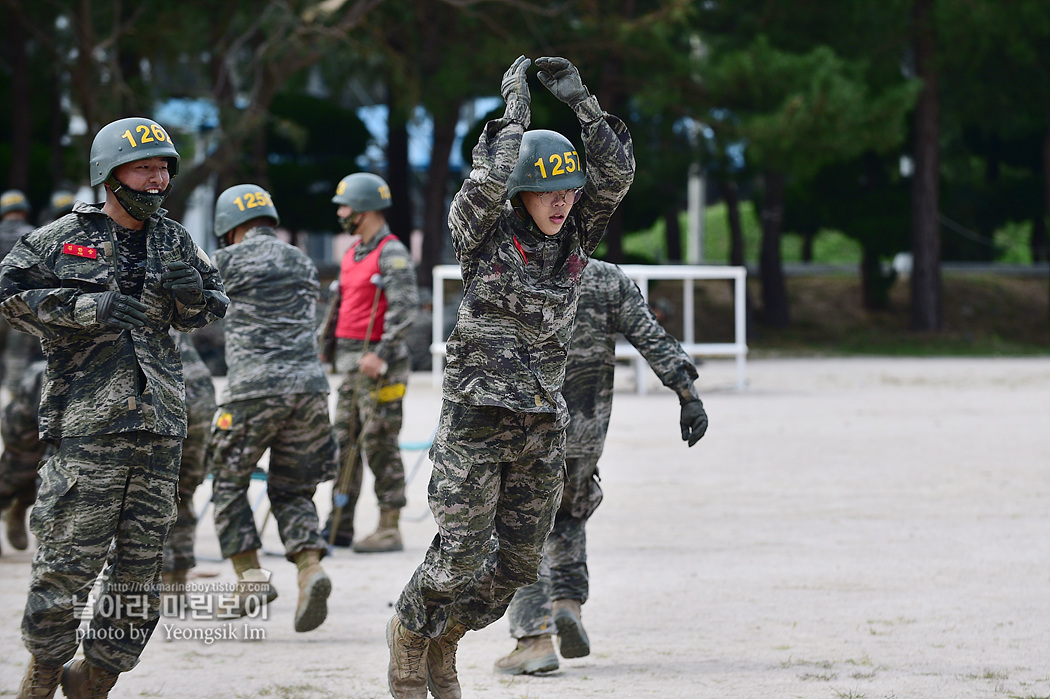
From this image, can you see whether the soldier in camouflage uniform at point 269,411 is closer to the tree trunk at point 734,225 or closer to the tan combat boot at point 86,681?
the tan combat boot at point 86,681

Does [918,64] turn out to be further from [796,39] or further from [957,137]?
[957,137]

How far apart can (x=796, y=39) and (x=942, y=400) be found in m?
11.4

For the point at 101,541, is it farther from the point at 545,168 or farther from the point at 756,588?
the point at 756,588

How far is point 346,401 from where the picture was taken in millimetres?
7836

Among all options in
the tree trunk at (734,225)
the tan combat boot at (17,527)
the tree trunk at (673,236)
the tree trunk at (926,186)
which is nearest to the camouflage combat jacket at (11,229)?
the tan combat boot at (17,527)

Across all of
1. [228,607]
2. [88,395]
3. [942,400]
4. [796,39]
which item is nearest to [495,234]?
[88,395]

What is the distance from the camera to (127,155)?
435cm

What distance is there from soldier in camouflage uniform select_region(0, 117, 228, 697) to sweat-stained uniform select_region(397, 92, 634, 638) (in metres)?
0.91

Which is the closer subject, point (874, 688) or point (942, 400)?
point (874, 688)

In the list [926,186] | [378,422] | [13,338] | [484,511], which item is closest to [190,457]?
[378,422]

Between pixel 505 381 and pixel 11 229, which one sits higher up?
pixel 11 229

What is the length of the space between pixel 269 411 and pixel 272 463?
1.03 feet

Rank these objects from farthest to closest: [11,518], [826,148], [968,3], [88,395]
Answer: [968,3]
[826,148]
[11,518]
[88,395]

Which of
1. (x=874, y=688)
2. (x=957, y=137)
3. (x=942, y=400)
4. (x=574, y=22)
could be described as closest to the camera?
(x=874, y=688)
